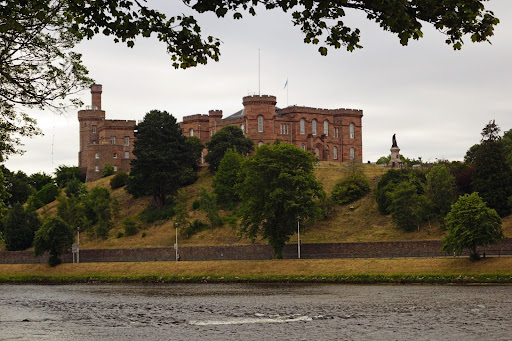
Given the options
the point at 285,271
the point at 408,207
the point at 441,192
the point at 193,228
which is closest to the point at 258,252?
the point at 285,271

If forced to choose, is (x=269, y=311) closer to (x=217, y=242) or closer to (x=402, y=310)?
(x=402, y=310)

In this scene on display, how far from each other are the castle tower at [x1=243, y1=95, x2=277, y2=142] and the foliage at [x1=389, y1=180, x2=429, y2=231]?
43.4 m

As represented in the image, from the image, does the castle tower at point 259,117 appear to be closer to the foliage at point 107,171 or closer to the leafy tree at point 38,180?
the foliage at point 107,171

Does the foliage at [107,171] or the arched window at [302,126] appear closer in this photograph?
the arched window at [302,126]

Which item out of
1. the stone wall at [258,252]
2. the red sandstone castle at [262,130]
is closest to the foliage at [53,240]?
the stone wall at [258,252]

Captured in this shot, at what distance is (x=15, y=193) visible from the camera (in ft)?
372

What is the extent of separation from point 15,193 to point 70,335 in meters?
94.8

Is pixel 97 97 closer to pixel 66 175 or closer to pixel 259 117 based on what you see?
pixel 66 175

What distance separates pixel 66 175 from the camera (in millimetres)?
132250

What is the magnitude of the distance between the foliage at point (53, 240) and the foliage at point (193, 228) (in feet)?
55.5

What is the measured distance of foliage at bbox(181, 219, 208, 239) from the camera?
87656 mm

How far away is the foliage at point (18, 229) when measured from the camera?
294ft

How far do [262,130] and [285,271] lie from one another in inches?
2396

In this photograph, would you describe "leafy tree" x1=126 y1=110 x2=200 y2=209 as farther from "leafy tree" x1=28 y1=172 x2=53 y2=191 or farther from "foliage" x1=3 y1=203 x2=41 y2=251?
"leafy tree" x1=28 y1=172 x2=53 y2=191
